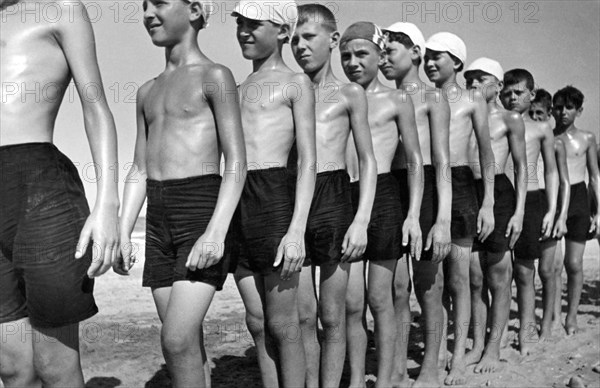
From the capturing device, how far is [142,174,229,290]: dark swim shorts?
12.8 feet

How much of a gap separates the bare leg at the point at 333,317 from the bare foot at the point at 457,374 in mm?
1617

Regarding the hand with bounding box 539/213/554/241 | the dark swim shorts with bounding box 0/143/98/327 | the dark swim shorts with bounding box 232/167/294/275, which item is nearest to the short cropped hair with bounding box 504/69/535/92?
the hand with bounding box 539/213/554/241

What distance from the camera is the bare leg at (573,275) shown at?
866 centimetres

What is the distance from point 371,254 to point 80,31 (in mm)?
2846

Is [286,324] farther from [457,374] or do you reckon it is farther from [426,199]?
[457,374]

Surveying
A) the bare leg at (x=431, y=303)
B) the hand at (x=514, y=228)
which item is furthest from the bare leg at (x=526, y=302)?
the bare leg at (x=431, y=303)

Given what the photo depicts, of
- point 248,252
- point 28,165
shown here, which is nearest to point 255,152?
point 248,252

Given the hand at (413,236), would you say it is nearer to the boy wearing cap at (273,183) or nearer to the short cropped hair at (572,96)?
the boy wearing cap at (273,183)

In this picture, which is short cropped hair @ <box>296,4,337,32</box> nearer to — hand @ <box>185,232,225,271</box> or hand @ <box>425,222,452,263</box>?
hand @ <box>425,222,452,263</box>

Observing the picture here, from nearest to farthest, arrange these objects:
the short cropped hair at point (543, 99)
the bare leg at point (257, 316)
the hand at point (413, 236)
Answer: the bare leg at point (257, 316), the hand at point (413, 236), the short cropped hair at point (543, 99)

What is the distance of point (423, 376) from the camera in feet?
20.0

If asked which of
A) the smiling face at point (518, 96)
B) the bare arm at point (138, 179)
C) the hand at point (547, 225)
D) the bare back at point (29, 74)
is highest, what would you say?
the smiling face at point (518, 96)

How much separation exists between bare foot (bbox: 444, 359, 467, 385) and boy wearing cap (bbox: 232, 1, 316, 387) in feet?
7.44

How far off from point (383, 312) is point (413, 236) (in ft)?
1.95
